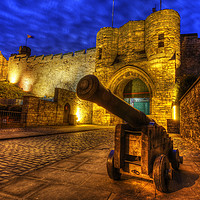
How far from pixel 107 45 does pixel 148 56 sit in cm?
444

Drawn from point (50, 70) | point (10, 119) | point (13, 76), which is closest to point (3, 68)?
point (13, 76)

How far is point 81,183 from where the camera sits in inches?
75.4

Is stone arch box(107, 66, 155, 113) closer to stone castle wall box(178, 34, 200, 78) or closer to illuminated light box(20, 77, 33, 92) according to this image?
stone castle wall box(178, 34, 200, 78)

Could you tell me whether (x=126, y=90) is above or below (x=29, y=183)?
above

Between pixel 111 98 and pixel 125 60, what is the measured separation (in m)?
12.7

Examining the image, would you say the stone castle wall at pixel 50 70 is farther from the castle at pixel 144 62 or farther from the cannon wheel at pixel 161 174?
the cannon wheel at pixel 161 174

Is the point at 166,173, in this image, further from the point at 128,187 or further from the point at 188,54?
the point at 188,54

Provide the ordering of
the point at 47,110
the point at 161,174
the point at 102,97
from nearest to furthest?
the point at 102,97 → the point at 161,174 → the point at 47,110

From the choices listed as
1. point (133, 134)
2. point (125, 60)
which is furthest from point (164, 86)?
point (133, 134)

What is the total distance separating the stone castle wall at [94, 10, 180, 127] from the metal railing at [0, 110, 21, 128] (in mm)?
7148

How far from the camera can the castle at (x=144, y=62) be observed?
11.2 m

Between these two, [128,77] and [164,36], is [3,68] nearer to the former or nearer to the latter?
[128,77]

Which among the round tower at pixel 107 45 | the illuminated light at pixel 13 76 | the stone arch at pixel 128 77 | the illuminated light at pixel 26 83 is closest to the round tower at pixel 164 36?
the stone arch at pixel 128 77

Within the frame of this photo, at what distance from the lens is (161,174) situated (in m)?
1.67
